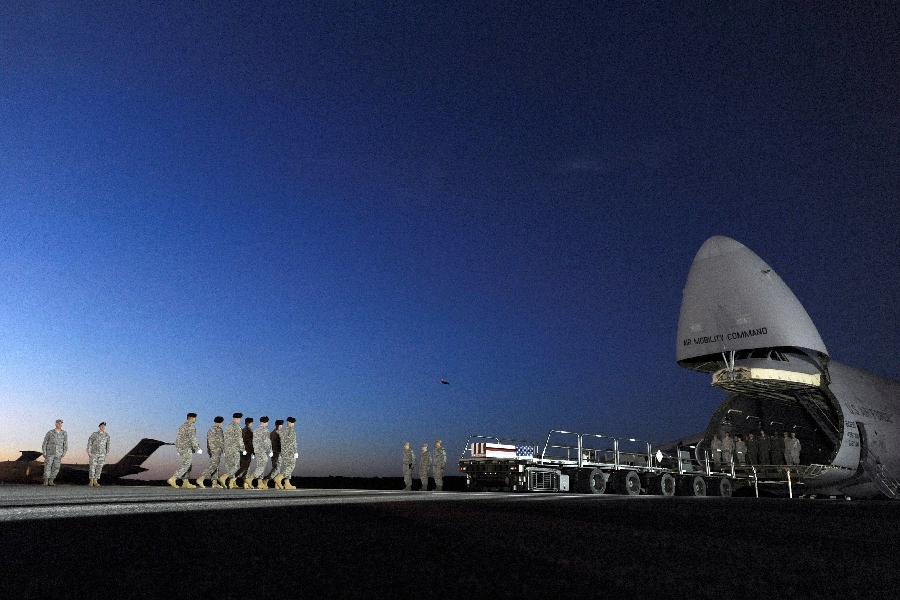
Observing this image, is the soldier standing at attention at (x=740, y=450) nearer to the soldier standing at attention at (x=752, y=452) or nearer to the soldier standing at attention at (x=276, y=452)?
the soldier standing at attention at (x=752, y=452)

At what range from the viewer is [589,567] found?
135 inches

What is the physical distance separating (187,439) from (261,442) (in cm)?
184

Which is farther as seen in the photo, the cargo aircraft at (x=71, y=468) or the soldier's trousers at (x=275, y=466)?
the cargo aircraft at (x=71, y=468)

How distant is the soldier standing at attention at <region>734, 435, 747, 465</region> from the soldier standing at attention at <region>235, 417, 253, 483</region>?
1870cm

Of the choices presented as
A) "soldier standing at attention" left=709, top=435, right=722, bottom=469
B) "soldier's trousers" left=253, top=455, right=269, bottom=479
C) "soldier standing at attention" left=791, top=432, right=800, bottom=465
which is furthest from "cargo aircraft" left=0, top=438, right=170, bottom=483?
"soldier standing at attention" left=791, top=432, right=800, bottom=465

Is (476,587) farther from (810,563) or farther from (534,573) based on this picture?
(810,563)

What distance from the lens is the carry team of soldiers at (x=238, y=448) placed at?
54.4 ft

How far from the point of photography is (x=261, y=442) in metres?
16.9

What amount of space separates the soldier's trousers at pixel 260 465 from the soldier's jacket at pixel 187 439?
157 centimetres

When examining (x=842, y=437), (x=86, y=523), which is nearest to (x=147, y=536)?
(x=86, y=523)

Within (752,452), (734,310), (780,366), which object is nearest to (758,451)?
(752,452)

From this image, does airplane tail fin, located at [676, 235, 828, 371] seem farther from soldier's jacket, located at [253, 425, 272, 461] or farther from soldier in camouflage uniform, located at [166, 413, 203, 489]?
soldier in camouflage uniform, located at [166, 413, 203, 489]

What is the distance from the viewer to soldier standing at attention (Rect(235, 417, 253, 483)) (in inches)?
663

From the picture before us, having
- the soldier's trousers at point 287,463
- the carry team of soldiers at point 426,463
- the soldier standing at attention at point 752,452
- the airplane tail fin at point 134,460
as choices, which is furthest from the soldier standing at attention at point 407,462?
the airplane tail fin at point 134,460
